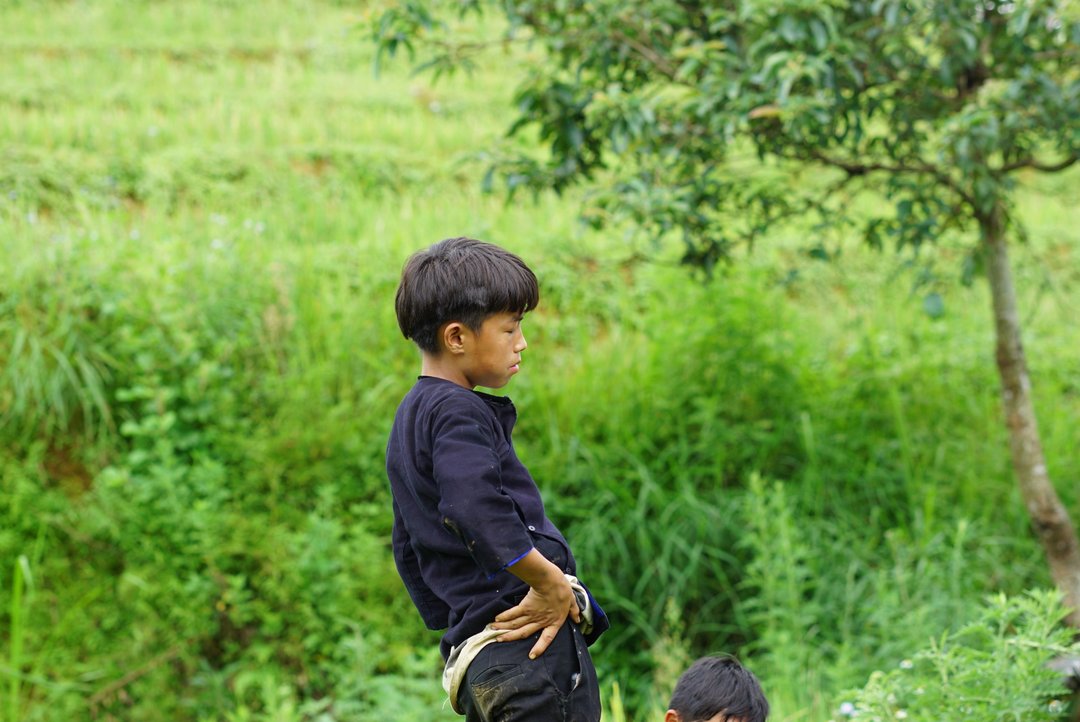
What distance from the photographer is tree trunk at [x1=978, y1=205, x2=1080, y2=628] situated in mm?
3988

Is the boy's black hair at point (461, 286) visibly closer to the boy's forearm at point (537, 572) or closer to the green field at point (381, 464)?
the boy's forearm at point (537, 572)

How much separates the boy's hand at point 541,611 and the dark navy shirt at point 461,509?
4 centimetres

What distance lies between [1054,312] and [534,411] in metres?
3.69

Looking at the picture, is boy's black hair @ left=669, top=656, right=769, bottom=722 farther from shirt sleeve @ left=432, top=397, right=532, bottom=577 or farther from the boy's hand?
shirt sleeve @ left=432, top=397, right=532, bottom=577

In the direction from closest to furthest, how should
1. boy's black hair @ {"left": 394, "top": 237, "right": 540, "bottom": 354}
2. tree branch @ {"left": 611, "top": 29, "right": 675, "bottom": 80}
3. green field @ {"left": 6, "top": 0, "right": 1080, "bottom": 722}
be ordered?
boy's black hair @ {"left": 394, "top": 237, "right": 540, "bottom": 354} → tree branch @ {"left": 611, "top": 29, "right": 675, "bottom": 80} → green field @ {"left": 6, "top": 0, "right": 1080, "bottom": 722}

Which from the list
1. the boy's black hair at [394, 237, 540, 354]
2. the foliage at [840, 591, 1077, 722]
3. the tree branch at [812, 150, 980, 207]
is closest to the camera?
the boy's black hair at [394, 237, 540, 354]

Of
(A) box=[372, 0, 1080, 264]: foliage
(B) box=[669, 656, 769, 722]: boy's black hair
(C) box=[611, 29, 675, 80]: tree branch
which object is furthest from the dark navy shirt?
(C) box=[611, 29, 675, 80]: tree branch

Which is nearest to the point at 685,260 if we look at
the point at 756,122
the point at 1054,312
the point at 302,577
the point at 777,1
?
the point at 756,122

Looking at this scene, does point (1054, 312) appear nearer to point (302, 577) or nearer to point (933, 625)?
point (933, 625)

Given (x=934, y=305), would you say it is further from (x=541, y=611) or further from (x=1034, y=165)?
(x=541, y=611)

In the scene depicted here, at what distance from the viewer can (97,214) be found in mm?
6406

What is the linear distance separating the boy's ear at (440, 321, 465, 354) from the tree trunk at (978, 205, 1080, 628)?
2.78 meters

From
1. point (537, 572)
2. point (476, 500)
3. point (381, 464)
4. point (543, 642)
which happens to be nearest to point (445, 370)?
point (476, 500)

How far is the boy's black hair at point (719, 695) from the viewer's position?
2037 millimetres
